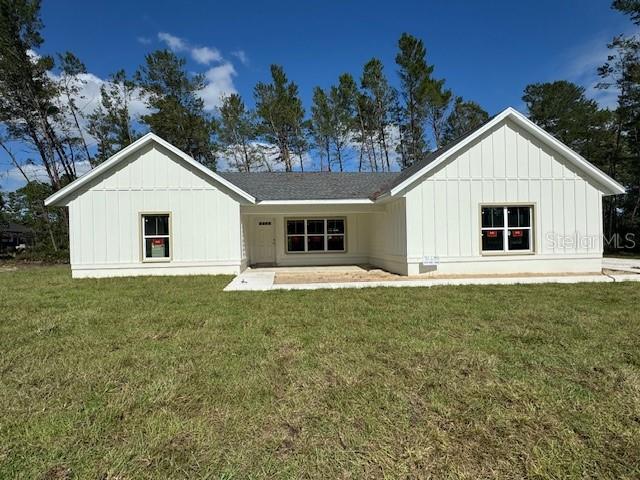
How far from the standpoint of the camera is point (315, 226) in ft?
52.5

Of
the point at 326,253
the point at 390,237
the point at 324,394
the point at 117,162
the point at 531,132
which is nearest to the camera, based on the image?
the point at 324,394

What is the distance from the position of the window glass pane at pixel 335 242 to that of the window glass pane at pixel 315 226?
0.50 m

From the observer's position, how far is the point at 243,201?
1256 centimetres

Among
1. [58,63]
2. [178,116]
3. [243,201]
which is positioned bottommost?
[243,201]

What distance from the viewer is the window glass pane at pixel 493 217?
11.4m

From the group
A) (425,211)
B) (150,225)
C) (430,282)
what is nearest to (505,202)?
(425,211)

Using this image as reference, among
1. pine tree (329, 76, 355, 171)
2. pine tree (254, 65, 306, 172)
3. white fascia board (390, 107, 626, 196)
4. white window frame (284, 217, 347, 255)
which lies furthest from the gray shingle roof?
pine tree (329, 76, 355, 171)

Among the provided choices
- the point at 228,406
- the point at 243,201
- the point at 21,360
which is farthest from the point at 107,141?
the point at 228,406

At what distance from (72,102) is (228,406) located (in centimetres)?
2961

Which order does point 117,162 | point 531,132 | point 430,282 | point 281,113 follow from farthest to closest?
1. point 281,113
2. point 117,162
3. point 531,132
4. point 430,282

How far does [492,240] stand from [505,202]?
123 cm

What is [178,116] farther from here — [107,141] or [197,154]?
[107,141]

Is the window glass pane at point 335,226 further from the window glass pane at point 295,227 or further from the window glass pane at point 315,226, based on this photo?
the window glass pane at point 295,227

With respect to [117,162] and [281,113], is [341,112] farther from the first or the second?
[117,162]
